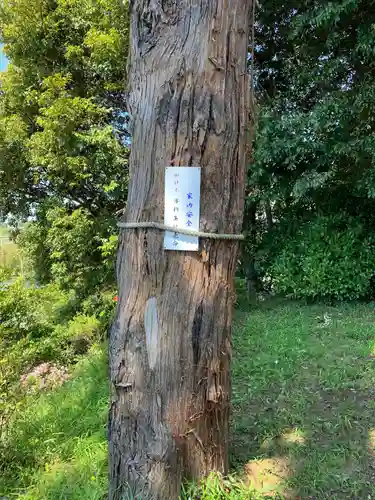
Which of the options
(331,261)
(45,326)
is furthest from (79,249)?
(331,261)

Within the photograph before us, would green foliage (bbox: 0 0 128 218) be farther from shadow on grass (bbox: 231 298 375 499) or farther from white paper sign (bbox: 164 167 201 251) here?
white paper sign (bbox: 164 167 201 251)

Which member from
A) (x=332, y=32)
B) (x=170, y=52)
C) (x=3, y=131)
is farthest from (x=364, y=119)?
(x=3, y=131)

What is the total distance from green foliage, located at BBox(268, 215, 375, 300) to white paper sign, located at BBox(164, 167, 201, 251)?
14.0 ft

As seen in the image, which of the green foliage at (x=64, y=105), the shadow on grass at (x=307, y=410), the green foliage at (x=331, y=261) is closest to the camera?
the shadow on grass at (x=307, y=410)

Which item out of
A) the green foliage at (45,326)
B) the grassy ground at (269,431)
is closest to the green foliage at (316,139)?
the grassy ground at (269,431)

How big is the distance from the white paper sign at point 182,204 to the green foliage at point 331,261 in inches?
168

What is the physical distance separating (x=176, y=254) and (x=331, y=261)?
4385 mm

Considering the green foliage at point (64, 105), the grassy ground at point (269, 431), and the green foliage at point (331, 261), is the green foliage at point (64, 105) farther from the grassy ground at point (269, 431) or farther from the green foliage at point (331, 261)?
the grassy ground at point (269, 431)

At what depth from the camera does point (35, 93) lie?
6.99 metres

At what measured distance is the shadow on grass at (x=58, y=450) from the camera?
67.7 inches

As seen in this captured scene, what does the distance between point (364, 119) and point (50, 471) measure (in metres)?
5.00

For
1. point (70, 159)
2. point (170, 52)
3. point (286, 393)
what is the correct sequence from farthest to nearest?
1. point (70, 159)
2. point (286, 393)
3. point (170, 52)

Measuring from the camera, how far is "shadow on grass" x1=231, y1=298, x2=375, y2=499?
1733mm

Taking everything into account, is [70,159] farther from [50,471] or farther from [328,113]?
[50,471]
